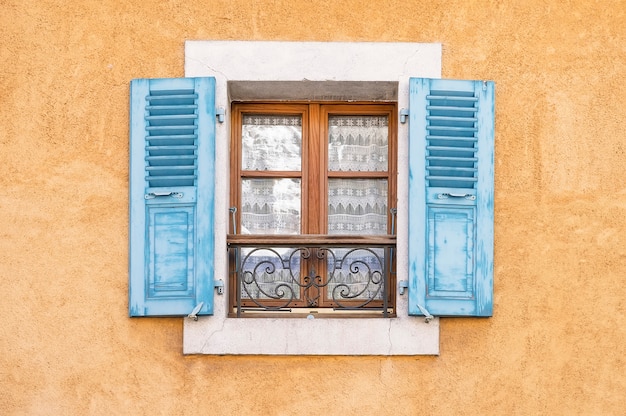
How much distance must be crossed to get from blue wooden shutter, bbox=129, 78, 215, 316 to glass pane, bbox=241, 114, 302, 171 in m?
0.46

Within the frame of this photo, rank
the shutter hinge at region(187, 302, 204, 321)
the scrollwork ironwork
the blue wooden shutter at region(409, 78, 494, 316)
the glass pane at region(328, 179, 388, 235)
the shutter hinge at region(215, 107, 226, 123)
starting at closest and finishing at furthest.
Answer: the shutter hinge at region(187, 302, 204, 321) → the blue wooden shutter at region(409, 78, 494, 316) → the shutter hinge at region(215, 107, 226, 123) → the scrollwork ironwork → the glass pane at region(328, 179, 388, 235)

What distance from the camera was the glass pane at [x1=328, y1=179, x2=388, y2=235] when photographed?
5.82 meters

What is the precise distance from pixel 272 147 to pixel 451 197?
3.92 ft

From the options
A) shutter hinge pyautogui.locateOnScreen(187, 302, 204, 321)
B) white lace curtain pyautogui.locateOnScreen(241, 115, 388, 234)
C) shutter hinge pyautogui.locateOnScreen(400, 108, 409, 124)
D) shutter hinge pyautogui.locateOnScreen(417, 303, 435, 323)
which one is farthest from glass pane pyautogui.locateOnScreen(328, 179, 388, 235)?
shutter hinge pyautogui.locateOnScreen(187, 302, 204, 321)

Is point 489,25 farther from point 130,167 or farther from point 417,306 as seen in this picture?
point 130,167

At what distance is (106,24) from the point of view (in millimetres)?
5629

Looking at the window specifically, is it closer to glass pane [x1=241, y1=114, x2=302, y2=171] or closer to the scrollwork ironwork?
the scrollwork ironwork

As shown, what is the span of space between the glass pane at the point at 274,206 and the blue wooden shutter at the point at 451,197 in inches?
31.7

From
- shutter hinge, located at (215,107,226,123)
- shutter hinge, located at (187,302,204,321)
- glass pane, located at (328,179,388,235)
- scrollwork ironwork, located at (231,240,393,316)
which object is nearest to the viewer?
shutter hinge, located at (187,302,204,321)

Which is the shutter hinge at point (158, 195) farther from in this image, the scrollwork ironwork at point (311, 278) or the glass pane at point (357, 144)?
the glass pane at point (357, 144)

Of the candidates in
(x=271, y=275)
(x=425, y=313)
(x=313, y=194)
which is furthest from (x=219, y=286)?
(x=425, y=313)

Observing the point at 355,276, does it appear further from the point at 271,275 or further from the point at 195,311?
the point at 195,311

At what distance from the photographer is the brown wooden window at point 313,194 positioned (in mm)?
5723

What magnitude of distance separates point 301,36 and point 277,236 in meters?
1.22
